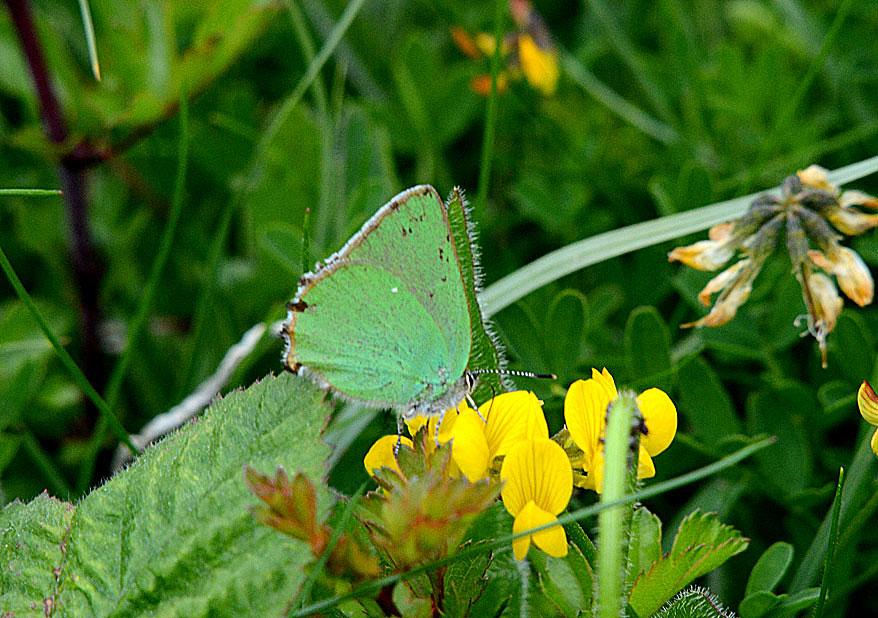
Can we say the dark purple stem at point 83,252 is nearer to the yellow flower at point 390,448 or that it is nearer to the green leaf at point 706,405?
the yellow flower at point 390,448

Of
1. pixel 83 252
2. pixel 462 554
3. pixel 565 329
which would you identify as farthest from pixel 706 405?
pixel 83 252

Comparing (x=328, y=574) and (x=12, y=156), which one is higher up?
(x=12, y=156)

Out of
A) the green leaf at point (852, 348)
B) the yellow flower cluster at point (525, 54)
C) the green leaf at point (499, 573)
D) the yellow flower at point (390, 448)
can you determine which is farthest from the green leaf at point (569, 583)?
the yellow flower cluster at point (525, 54)

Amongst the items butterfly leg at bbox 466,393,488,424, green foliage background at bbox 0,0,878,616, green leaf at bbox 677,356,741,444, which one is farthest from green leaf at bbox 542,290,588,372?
butterfly leg at bbox 466,393,488,424

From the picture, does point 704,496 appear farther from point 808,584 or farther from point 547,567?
point 547,567

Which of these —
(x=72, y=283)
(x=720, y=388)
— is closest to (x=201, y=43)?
(x=72, y=283)

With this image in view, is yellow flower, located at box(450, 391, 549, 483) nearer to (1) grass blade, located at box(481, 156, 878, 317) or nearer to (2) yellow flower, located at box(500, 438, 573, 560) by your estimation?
(2) yellow flower, located at box(500, 438, 573, 560)

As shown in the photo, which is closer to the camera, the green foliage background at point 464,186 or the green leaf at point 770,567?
the green leaf at point 770,567
